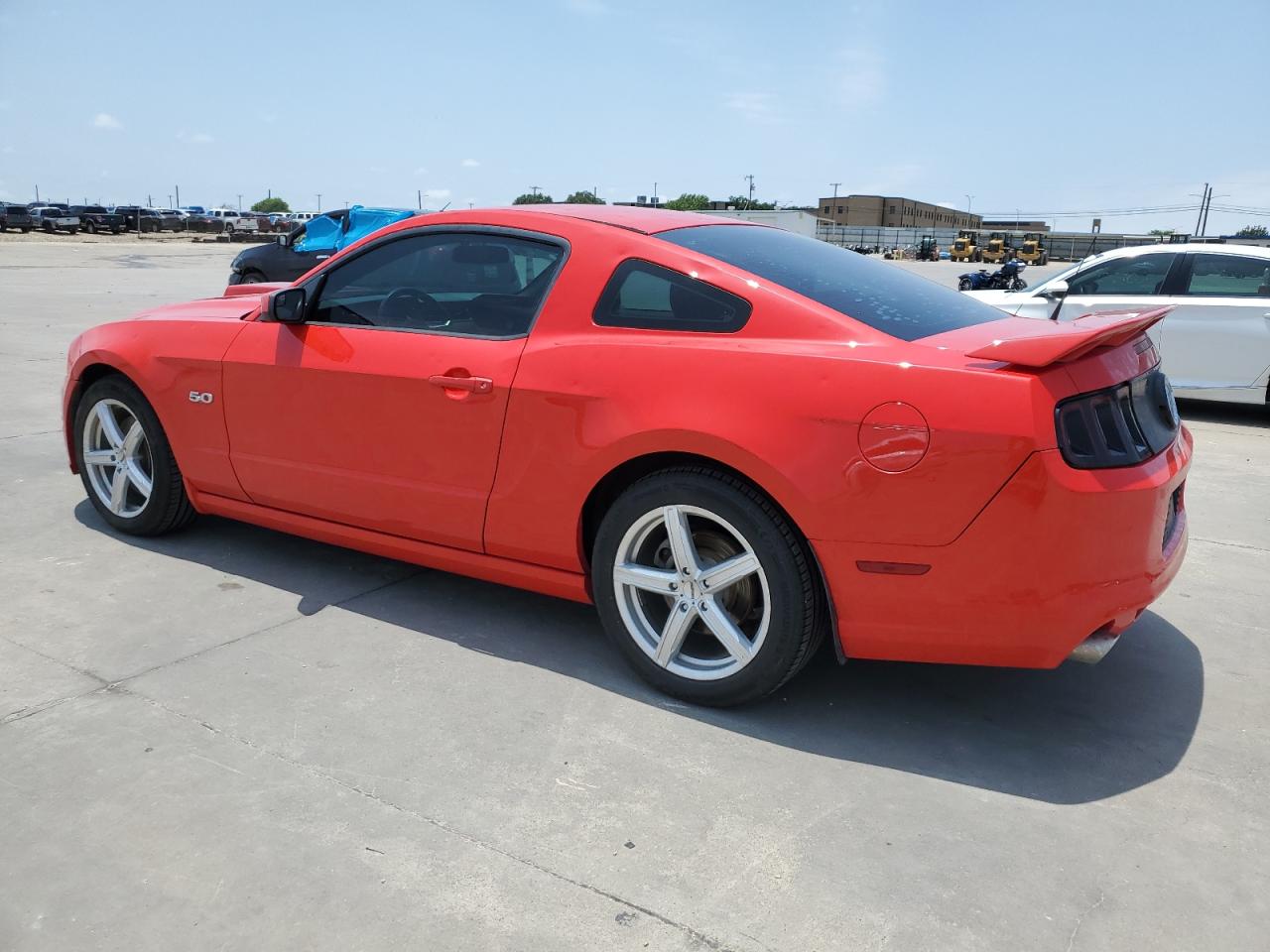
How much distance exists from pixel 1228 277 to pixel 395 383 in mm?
7438

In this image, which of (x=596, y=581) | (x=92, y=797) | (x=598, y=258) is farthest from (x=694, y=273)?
(x=92, y=797)

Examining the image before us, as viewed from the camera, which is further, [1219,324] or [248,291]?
[1219,324]

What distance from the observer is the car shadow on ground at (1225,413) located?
860 cm

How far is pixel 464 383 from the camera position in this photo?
138 inches

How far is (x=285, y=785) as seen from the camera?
2.77 meters

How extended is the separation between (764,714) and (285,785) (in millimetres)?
1425

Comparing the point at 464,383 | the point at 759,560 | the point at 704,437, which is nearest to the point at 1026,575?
the point at 759,560

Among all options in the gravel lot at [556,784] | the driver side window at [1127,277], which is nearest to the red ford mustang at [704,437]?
the gravel lot at [556,784]

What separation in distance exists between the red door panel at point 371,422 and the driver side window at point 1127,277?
22.9 feet

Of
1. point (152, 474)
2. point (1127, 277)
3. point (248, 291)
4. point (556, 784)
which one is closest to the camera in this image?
point (556, 784)

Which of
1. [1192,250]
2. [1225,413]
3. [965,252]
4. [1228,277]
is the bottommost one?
[1225,413]

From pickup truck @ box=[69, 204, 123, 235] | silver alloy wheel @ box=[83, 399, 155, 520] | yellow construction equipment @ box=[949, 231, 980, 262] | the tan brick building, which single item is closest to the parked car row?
pickup truck @ box=[69, 204, 123, 235]

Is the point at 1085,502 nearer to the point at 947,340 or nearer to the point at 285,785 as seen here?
the point at 947,340

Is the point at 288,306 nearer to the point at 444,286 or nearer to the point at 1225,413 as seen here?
the point at 444,286
